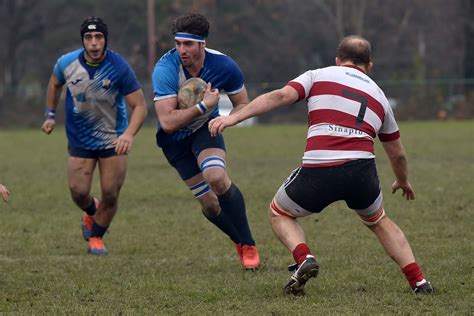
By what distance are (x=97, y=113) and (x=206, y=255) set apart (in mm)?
1633

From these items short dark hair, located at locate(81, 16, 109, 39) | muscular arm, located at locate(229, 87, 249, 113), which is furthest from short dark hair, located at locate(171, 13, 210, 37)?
short dark hair, located at locate(81, 16, 109, 39)

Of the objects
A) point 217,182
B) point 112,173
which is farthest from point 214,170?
point 112,173

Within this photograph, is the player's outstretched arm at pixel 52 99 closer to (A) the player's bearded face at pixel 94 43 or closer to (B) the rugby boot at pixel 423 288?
(A) the player's bearded face at pixel 94 43

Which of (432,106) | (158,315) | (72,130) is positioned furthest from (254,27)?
(158,315)

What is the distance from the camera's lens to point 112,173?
9.27 metres

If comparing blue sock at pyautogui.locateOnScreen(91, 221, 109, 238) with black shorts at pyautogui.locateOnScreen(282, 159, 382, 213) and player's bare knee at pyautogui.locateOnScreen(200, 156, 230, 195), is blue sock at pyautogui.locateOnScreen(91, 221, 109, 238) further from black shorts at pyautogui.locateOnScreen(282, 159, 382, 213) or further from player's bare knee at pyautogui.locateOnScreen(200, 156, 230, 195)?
black shorts at pyautogui.locateOnScreen(282, 159, 382, 213)

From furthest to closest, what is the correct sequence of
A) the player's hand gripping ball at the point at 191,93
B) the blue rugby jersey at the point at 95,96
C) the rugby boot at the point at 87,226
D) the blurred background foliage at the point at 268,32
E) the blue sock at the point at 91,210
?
the blurred background foliage at the point at 268,32
the blue sock at the point at 91,210
the rugby boot at the point at 87,226
the blue rugby jersey at the point at 95,96
the player's hand gripping ball at the point at 191,93

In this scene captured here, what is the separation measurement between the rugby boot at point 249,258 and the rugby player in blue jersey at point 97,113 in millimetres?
1510

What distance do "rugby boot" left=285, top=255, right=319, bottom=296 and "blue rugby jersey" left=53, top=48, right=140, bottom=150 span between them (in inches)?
123

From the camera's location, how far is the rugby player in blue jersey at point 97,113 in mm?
9023

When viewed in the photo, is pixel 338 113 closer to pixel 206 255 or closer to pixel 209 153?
pixel 209 153

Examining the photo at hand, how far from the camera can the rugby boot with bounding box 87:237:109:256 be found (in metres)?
9.22

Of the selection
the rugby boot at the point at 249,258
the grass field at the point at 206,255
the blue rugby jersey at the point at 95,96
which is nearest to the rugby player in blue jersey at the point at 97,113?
the blue rugby jersey at the point at 95,96

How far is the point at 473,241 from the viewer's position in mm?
9250
